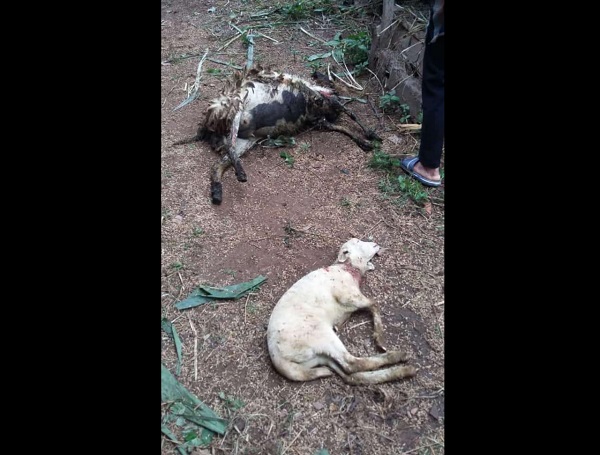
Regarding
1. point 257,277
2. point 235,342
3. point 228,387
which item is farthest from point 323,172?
point 228,387

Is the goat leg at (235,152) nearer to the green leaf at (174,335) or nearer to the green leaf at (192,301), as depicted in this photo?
the green leaf at (192,301)

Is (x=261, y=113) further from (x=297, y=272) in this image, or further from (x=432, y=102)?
(x=297, y=272)

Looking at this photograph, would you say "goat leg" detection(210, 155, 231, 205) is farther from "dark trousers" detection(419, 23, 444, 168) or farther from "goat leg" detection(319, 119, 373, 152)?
"dark trousers" detection(419, 23, 444, 168)

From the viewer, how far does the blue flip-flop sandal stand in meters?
3.92

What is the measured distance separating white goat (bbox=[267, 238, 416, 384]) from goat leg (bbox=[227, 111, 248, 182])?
4.92ft

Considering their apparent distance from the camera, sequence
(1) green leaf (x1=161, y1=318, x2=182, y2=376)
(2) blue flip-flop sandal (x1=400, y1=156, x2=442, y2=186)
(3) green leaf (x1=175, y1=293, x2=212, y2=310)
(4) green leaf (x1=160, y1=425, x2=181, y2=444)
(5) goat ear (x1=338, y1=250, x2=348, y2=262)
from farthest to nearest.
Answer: (2) blue flip-flop sandal (x1=400, y1=156, x2=442, y2=186) < (5) goat ear (x1=338, y1=250, x2=348, y2=262) < (3) green leaf (x1=175, y1=293, x2=212, y2=310) < (1) green leaf (x1=161, y1=318, x2=182, y2=376) < (4) green leaf (x1=160, y1=425, x2=181, y2=444)

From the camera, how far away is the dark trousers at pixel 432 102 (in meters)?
3.44

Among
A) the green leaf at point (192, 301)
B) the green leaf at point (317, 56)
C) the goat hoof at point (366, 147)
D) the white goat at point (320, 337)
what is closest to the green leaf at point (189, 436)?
the white goat at point (320, 337)

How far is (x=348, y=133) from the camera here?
4578 millimetres

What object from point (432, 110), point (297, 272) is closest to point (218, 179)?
point (297, 272)

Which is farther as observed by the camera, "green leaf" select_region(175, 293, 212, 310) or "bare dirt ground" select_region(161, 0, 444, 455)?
"green leaf" select_region(175, 293, 212, 310)

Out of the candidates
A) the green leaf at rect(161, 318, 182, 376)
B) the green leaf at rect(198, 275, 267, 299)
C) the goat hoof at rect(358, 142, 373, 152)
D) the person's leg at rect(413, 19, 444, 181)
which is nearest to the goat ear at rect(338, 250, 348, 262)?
the green leaf at rect(198, 275, 267, 299)

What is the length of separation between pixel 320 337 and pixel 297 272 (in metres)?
0.77

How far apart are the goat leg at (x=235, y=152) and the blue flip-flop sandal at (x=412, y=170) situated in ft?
4.41
